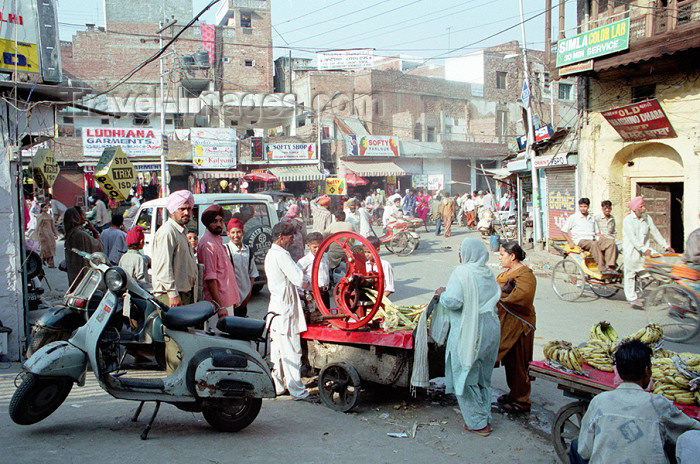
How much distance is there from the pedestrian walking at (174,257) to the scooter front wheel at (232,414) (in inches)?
46.7

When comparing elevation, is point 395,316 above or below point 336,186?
below

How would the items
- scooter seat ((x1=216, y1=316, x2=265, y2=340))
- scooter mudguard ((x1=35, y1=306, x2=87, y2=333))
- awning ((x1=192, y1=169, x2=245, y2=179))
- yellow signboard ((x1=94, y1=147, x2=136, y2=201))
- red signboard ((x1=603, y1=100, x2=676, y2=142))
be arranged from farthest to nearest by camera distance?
awning ((x1=192, y1=169, x2=245, y2=179))
red signboard ((x1=603, y1=100, x2=676, y2=142))
yellow signboard ((x1=94, y1=147, x2=136, y2=201))
scooter mudguard ((x1=35, y1=306, x2=87, y2=333))
scooter seat ((x1=216, y1=316, x2=265, y2=340))

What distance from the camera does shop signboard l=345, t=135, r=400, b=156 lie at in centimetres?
3612

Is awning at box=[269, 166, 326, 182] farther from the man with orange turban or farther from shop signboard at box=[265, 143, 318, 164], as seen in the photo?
the man with orange turban

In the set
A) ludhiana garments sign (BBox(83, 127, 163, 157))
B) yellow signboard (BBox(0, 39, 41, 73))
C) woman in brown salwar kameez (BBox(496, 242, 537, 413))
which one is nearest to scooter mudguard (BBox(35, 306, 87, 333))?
yellow signboard (BBox(0, 39, 41, 73))

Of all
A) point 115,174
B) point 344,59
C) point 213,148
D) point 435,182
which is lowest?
point 115,174

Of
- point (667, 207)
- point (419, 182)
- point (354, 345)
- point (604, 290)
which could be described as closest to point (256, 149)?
point (419, 182)

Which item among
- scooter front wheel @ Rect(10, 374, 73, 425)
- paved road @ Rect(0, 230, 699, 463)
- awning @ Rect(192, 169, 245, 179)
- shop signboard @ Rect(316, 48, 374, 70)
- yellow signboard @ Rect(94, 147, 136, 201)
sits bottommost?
paved road @ Rect(0, 230, 699, 463)

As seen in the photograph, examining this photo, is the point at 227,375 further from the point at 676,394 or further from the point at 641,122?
the point at 641,122

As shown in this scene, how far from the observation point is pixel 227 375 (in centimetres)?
460

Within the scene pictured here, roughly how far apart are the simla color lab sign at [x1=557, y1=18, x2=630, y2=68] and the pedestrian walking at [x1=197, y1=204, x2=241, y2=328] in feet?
41.0

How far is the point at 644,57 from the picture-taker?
46.9 feet

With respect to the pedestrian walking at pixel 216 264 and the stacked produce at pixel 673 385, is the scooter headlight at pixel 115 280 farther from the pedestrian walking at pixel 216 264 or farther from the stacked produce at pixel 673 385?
the stacked produce at pixel 673 385

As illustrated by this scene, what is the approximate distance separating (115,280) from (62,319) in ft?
4.20
